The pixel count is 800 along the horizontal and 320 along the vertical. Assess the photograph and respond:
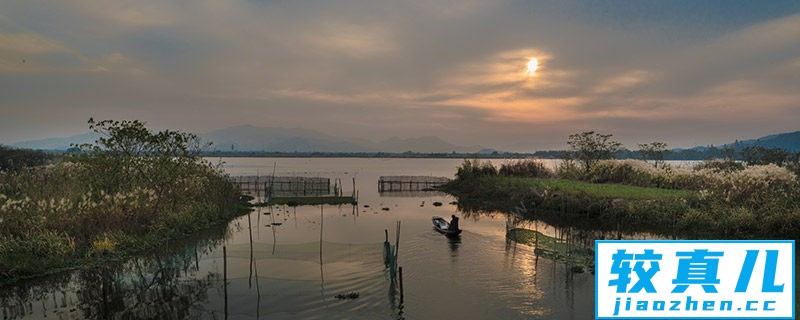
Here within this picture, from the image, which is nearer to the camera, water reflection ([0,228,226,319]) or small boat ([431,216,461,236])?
water reflection ([0,228,226,319])

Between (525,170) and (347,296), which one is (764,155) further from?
(347,296)

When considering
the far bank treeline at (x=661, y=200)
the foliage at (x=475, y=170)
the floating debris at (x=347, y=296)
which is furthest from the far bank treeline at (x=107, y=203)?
the foliage at (x=475, y=170)

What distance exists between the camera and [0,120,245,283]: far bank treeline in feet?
48.5

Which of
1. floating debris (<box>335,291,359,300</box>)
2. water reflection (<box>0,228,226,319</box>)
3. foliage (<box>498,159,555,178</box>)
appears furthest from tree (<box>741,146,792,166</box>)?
water reflection (<box>0,228,226,319</box>)

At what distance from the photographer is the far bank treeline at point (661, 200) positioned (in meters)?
20.3

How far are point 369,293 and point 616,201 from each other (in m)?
20.6

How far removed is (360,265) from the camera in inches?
615

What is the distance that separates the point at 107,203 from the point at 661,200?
30.0 m

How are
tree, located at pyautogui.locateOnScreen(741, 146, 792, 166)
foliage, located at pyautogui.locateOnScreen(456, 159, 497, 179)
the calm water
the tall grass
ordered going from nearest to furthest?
the calm water
the tall grass
foliage, located at pyautogui.locateOnScreen(456, 159, 497, 179)
tree, located at pyautogui.locateOnScreen(741, 146, 792, 166)

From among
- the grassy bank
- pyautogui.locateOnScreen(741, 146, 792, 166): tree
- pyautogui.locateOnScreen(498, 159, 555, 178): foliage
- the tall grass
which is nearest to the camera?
the tall grass

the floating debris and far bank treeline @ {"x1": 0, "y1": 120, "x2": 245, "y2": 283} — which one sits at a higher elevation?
far bank treeline @ {"x1": 0, "y1": 120, "x2": 245, "y2": 283}

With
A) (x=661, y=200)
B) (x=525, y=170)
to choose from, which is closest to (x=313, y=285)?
(x=661, y=200)

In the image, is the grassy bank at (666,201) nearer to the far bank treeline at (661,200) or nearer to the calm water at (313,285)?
the far bank treeline at (661,200)

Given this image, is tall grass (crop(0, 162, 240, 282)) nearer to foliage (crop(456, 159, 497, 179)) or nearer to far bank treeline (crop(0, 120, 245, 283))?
far bank treeline (crop(0, 120, 245, 283))
